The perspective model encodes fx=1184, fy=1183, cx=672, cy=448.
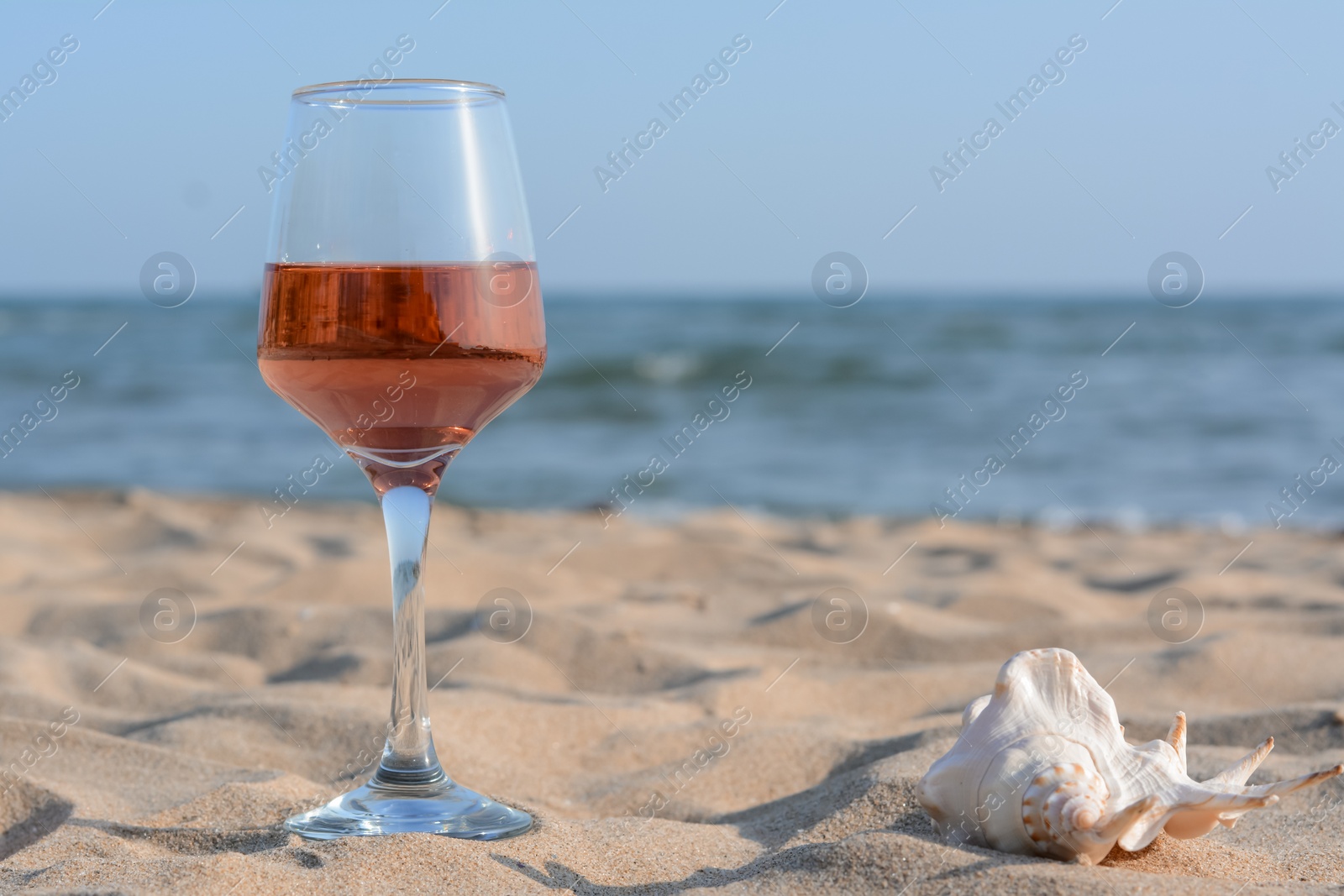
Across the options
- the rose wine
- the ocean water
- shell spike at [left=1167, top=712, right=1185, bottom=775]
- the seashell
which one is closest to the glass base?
the rose wine

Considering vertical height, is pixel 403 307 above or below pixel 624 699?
above

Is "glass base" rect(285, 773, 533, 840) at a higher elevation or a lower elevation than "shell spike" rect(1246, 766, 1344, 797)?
lower

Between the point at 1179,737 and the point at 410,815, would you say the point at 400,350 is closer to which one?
the point at 410,815

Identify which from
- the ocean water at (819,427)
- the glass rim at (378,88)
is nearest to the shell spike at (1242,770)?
the glass rim at (378,88)

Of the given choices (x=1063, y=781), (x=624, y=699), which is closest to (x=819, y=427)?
(x=624, y=699)

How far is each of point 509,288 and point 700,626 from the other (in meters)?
1.82

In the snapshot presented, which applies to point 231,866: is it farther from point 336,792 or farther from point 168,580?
point 168,580

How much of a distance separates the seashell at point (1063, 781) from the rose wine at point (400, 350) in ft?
2.47

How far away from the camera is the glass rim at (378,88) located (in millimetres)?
1493

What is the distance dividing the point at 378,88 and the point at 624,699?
1.45 metres

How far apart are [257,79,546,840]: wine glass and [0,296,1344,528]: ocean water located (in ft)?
16.6

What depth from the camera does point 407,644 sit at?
5.14 ft

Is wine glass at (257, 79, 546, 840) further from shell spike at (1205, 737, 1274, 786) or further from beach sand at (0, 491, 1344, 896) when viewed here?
shell spike at (1205, 737, 1274, 786)

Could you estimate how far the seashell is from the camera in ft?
4.28
